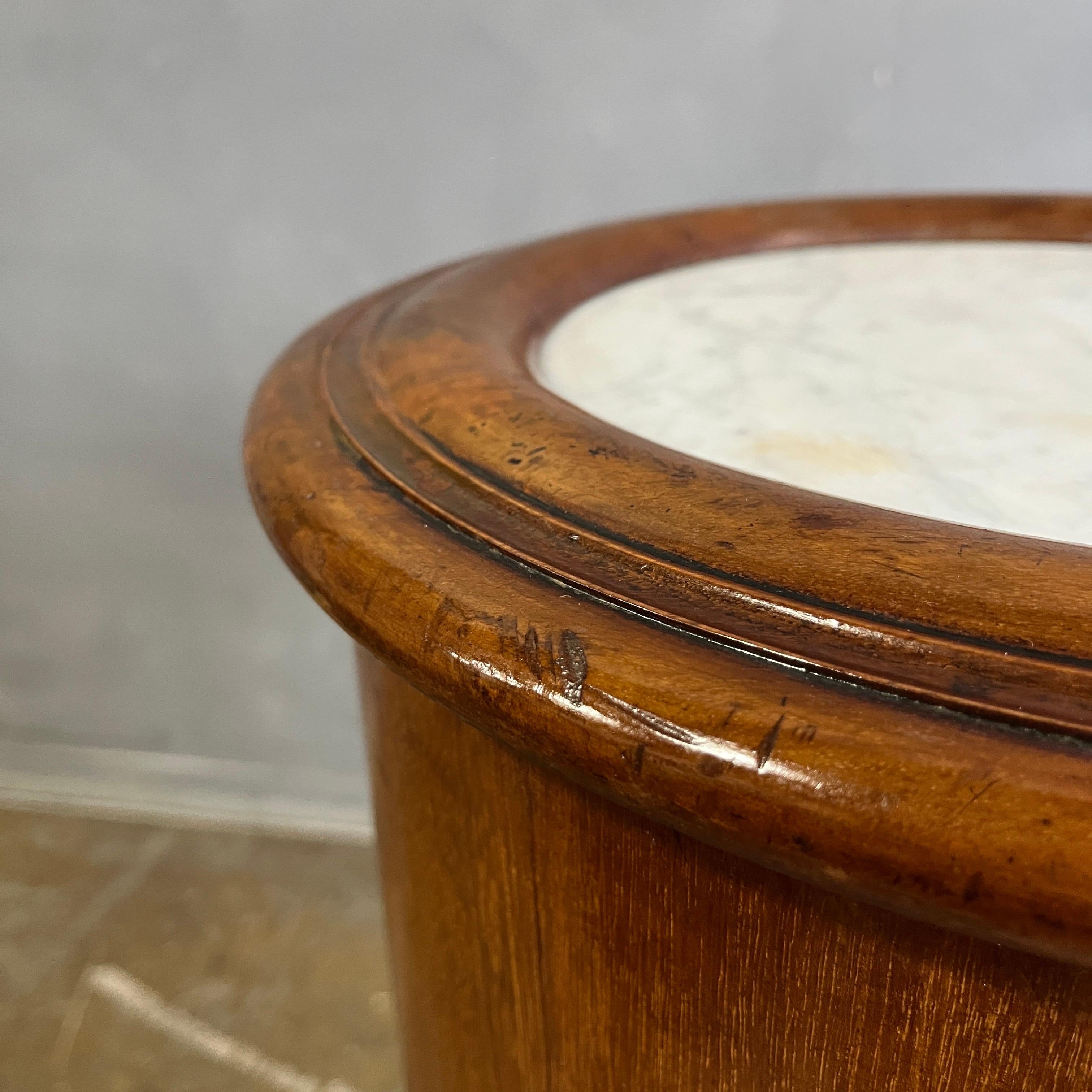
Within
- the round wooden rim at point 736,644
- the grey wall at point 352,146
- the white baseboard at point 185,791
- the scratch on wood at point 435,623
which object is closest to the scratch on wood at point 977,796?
the round wooden rim at point 736,644

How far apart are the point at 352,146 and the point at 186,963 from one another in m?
0.85

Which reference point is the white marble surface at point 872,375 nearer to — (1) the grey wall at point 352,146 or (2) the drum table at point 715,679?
(2) the drum table at point 715,679

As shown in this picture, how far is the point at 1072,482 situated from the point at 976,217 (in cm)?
41

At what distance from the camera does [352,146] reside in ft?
2.96

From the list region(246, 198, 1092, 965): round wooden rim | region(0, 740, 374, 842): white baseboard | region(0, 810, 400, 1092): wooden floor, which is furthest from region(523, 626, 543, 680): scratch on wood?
region(0, 740, 374, 842): white baseboard

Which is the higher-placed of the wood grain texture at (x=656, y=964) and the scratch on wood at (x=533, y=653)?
the scratch on wood at (x=533, y=653)

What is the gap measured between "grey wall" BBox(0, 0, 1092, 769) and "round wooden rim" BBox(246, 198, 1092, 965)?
67cm

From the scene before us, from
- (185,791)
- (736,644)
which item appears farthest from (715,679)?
(185,791)

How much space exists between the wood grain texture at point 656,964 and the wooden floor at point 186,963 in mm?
693

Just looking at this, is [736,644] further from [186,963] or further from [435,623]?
[186,963]

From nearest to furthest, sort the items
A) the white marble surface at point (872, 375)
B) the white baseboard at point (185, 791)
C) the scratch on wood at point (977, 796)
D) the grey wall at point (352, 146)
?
the scratch on wood at point (977, 796) → the white marble surface at point (872, 375) → the grey wall at point (352, 146) → the white baseboard at point (185, 791)

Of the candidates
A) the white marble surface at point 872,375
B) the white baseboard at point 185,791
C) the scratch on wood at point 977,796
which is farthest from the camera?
the white baseboard at point 185,791

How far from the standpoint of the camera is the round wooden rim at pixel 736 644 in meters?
0.18

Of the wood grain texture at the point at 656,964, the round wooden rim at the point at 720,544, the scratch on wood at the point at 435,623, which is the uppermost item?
the round wooden rim at the point at 720,544
